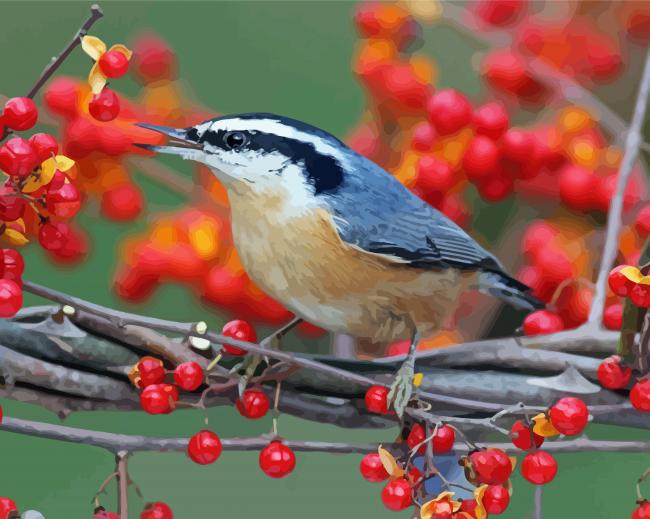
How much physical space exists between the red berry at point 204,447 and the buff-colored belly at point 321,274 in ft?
0.33

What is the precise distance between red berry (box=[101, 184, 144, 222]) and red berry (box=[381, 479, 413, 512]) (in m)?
0.45

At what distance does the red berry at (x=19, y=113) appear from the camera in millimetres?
521

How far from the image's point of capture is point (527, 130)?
36.2 inches

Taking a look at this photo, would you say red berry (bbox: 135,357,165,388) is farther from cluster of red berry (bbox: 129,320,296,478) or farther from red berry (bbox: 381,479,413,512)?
red berry (bbox: 381,479,413,512)

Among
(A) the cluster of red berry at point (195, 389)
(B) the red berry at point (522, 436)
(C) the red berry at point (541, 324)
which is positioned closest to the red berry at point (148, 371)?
(A) the cluster of red berry at point (195, 389)

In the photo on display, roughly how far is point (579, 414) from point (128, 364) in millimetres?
255

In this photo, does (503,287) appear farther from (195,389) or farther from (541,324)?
(195,389)

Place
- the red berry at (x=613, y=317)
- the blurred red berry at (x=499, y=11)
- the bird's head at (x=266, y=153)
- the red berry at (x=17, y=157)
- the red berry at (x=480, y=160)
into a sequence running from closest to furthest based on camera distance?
the red berry at (x=17, y=157) < the bird's head at (x=266, y=153) < the red berry at (x=613, y=317) < the red berry at (x=480, y=160) < the blurred red berry at (x=499, y=11)

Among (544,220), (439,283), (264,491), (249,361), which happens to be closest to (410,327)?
(439,283)

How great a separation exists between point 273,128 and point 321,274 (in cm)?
10

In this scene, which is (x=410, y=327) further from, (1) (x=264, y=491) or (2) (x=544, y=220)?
(1) (x=264, y=491)

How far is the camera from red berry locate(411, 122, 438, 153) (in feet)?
2.88

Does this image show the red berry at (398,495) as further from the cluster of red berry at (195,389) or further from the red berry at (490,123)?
the red berry at (490,123)

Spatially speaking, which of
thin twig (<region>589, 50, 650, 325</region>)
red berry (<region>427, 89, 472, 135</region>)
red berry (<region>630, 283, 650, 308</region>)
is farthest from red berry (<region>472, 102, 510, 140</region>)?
red berry (<region>630, 283, 650, 308</region>)
